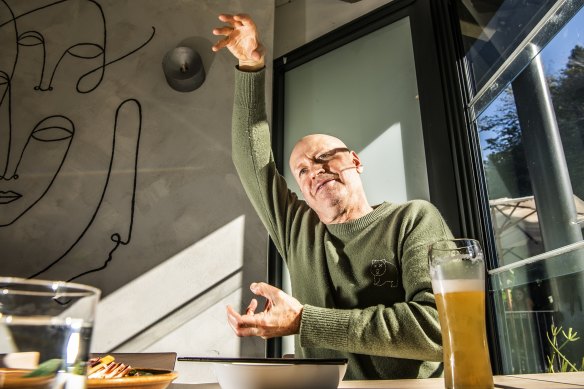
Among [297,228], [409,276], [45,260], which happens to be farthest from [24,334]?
[45,260]

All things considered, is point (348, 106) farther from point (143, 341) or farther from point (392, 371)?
point (143, 341)

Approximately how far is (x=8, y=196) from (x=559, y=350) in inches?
90.5

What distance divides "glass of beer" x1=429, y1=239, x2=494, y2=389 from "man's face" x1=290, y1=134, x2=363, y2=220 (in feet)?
3.07

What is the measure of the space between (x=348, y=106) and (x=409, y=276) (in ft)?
3.72

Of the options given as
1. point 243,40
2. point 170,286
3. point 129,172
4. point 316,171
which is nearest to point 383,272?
point 316,171

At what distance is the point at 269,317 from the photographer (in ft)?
3.27

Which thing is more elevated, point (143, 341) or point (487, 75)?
point (487, 75)

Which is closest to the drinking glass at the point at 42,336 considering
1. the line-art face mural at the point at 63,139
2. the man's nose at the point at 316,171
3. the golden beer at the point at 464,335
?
the golden beer at the point at 464,335

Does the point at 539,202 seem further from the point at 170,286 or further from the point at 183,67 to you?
the point at 183,67

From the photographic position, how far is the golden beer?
57 cm

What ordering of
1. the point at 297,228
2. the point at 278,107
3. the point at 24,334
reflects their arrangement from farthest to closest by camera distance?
the point at 278,107 → the point at 297,228 → the point at 24,334

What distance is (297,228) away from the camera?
166cm

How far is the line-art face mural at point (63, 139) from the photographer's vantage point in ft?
6.48

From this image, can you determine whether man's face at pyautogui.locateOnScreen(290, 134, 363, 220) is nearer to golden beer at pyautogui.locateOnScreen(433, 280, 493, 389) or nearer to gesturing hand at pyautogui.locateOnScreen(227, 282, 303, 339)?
gesturing hand at pyautogui.locateOnScreen(227, 282, 303, 339)
